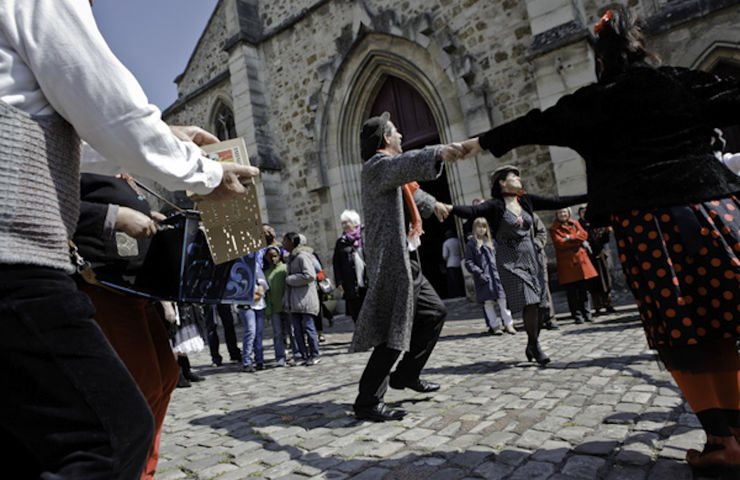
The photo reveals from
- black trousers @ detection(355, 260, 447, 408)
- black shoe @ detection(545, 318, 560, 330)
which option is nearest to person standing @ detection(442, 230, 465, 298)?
black shoe @ detection(545, 318, 560, 330)

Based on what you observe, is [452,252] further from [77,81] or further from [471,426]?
[77,81]

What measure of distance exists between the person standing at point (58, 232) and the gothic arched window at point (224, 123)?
1455 centimetres

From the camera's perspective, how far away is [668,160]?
6.44ft

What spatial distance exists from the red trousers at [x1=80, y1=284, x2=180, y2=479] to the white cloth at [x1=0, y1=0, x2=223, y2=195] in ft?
2.83

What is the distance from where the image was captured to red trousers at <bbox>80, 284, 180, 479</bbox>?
1844 millimetres

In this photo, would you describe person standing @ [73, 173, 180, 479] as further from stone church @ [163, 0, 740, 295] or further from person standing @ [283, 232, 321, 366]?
stone church @ [163, 0, 740, 295]

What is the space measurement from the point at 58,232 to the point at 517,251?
4.01 m

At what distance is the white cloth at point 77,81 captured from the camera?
3.61ft

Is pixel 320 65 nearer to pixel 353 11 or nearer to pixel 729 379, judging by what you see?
pixel 353 11

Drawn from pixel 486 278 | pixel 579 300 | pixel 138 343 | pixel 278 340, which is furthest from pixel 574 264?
pixel 138 343

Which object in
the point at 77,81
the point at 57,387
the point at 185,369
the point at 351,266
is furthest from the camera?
the point at 351,266

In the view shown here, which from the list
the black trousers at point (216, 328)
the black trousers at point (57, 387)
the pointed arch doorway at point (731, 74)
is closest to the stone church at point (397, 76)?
the pointed arch doorway at point (731, 74)

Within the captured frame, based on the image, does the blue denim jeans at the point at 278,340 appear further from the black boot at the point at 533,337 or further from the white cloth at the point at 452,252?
A: the white cloth at the point at 452,252

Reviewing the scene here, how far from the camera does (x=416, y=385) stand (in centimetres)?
363
